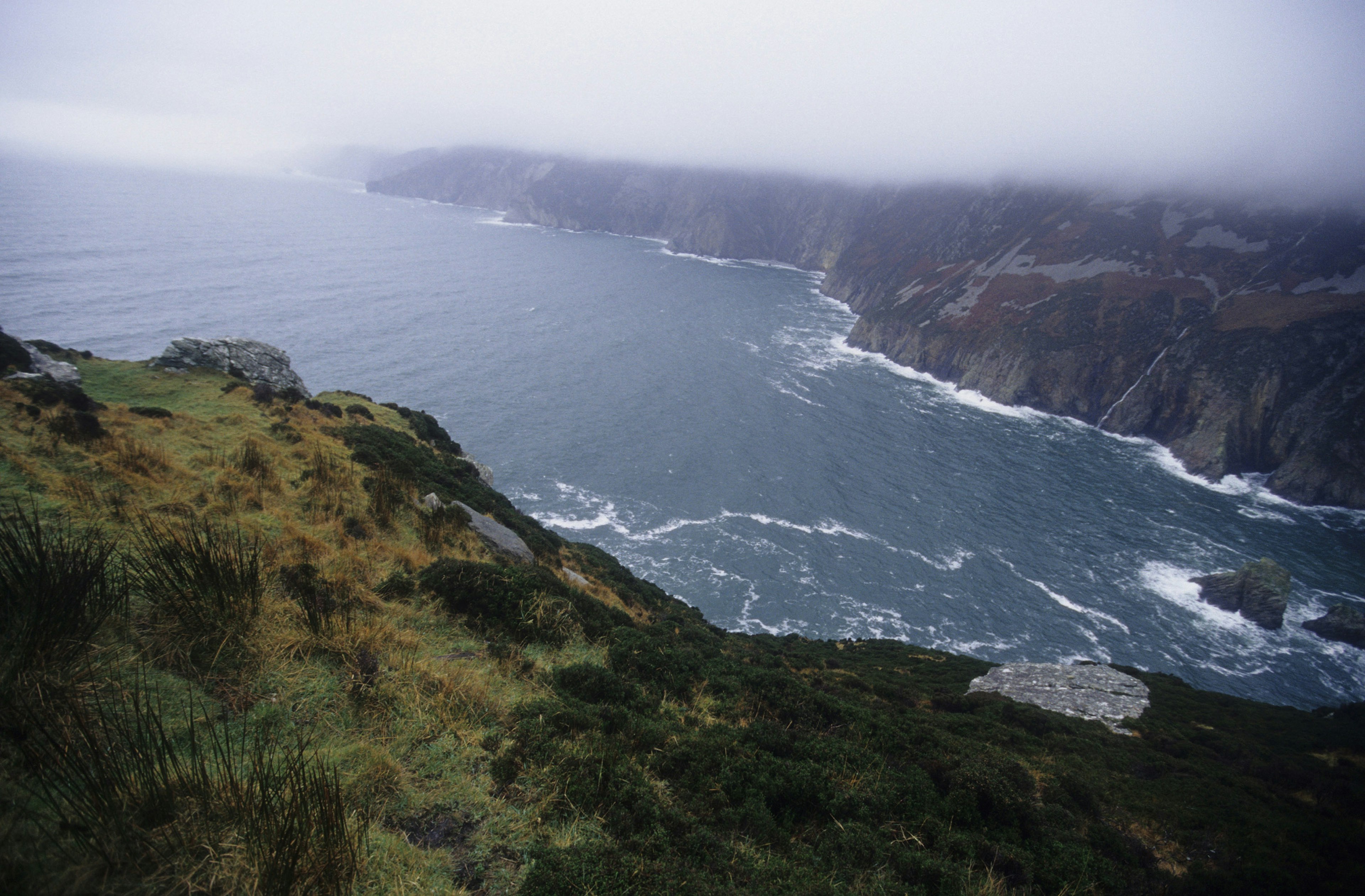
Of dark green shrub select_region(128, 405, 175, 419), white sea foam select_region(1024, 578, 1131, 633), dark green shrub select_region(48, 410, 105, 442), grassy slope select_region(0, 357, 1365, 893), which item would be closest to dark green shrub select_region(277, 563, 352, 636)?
grassy slope select_region(0, 357, 1365, 893)

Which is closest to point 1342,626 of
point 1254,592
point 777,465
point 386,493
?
point 1254,592

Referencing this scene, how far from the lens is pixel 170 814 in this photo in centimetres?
314

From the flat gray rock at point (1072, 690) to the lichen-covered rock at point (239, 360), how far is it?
34592 mm

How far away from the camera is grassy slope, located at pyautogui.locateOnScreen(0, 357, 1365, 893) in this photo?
5137 millimetres

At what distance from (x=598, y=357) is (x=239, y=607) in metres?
82.8

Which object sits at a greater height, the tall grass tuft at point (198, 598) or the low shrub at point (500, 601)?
the tall grass tuft at point (198, 598)

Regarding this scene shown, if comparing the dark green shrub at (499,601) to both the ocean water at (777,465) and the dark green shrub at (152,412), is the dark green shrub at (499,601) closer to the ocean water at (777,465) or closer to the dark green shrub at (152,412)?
the dark green shrub at (152,412)

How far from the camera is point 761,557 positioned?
46.8m

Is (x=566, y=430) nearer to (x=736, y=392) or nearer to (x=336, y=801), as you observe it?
(x=736, y=392)

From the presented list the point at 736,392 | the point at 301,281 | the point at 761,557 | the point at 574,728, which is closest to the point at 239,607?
the point at 574,728

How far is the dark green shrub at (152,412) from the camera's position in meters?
15.3

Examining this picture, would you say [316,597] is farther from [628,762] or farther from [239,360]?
[239,360]

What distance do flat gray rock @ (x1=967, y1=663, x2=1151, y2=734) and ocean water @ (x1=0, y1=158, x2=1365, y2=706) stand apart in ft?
47.7

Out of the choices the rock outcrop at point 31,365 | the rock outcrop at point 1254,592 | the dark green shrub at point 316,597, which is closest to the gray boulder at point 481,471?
the rock outcrop at point 31,365
